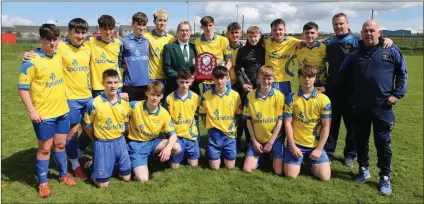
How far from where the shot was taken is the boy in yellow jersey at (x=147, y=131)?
15.6 feet

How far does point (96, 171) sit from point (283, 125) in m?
2.73

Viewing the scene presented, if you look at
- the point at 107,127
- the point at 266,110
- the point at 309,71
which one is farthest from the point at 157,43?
the point at 309,71

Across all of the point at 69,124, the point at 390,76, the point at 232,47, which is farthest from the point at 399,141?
the point at 69,124

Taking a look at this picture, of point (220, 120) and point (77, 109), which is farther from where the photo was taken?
point (220, 120)

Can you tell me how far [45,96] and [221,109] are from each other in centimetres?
242

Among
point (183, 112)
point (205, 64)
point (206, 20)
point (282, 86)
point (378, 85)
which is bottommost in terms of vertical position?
point (183, 112)

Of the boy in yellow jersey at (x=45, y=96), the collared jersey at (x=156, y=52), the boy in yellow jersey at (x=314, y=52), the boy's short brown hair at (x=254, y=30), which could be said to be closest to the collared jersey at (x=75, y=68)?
the boy in yellow jersey at (x=45, y=96)

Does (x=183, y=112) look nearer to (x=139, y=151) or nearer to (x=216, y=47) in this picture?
(x=139, y=151)

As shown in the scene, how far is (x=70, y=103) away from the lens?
15.2ft

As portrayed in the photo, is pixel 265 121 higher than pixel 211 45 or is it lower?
lower

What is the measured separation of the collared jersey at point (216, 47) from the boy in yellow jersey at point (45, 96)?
2.20 m

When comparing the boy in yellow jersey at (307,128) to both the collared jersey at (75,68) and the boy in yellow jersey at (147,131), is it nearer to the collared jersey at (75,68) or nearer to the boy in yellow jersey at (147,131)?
→ the boy in yellow jersey at (147,131)

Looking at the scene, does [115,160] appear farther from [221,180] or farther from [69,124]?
[221,180]

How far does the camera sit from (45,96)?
407 centimetres
